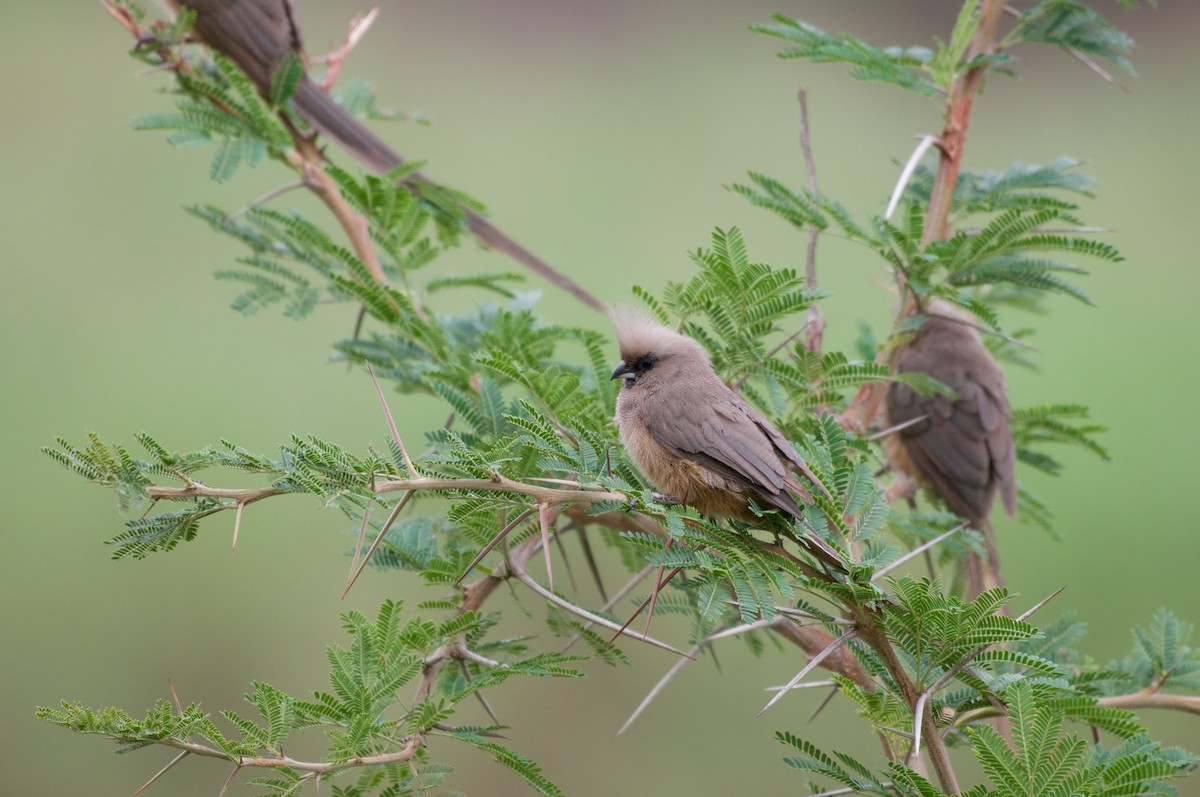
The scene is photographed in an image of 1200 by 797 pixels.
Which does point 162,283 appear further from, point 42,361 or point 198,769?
point 198,769

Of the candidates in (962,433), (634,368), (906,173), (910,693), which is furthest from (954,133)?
(910,693)

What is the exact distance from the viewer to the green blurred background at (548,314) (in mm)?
2127

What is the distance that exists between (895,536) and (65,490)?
1819mm

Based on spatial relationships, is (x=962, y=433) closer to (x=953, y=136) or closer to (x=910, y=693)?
(x=953, y=136)

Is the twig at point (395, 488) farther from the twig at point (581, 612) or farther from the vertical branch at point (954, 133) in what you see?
the vertical branch at point (954, 133)

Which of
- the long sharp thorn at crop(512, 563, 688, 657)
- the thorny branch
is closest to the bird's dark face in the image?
the thorny branch

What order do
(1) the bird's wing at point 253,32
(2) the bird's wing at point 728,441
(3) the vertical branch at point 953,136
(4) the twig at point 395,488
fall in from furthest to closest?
(1) the bird's wing at point 253,32
(3) the vertical branch at point 953,136
(2) the bird's wing at point 728,441
(4) the twig at point 395,488

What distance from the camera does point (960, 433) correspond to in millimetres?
1791

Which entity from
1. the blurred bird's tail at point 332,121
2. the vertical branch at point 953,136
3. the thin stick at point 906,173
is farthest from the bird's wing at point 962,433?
the blurred bird's tail at point 332,121

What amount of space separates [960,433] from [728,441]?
101cm

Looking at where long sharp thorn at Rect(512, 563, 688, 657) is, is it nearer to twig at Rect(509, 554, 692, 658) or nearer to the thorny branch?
twig at Rect(509, 554, 692, 658)

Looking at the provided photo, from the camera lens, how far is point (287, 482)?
0.73 m

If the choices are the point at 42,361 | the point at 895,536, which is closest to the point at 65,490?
the point at 42,361

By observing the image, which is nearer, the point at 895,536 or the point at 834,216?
the point at 834,216
